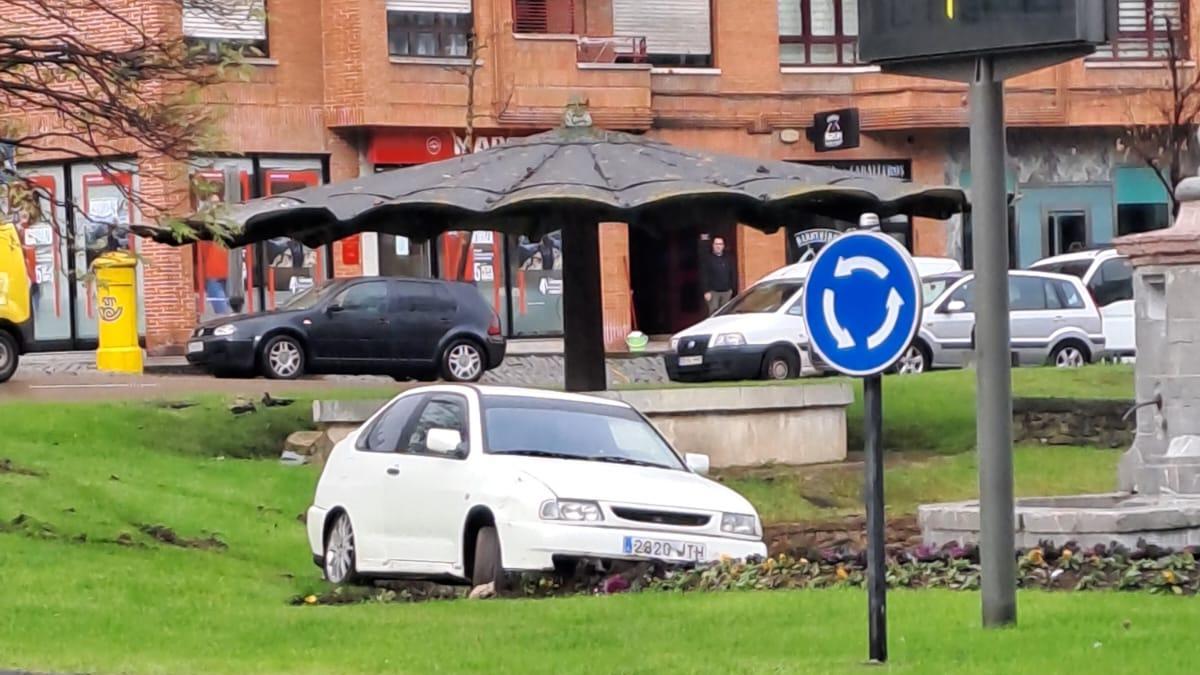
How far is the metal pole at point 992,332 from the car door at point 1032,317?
25.6 m

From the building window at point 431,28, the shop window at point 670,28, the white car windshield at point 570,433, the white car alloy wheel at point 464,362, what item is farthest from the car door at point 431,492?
the shop window at point 670,28

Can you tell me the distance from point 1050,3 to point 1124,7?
3946 centimetres

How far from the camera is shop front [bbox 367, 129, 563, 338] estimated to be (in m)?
41.3

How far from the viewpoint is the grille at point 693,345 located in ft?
113

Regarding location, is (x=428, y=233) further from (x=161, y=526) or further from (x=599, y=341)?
(x=161, y=526)

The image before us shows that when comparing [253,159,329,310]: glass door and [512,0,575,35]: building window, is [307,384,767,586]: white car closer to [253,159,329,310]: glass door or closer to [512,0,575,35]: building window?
[253,159,329,310]: glass door

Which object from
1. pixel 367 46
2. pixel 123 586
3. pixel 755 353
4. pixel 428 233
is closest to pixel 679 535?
pixel 123 586

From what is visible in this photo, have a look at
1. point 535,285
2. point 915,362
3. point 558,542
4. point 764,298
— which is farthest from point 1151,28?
point 558,542

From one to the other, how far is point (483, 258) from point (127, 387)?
604 inches

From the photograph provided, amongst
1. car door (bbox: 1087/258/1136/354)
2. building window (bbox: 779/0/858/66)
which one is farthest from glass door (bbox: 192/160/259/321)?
car door (bbox: 1087/258/1136/354)

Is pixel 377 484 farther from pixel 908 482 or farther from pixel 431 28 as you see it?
pixel 431 28

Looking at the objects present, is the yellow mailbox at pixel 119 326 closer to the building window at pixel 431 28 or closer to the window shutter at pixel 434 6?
the building window at pixel 431 28

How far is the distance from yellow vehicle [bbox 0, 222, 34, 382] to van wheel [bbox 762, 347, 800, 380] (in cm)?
1109

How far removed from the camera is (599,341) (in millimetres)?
23375
